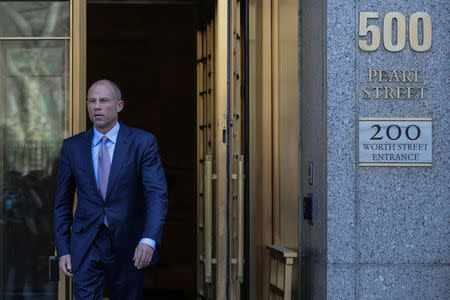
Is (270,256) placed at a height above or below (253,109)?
below

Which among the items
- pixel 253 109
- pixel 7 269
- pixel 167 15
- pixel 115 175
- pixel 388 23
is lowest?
pixel 7 269

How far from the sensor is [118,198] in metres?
4.17

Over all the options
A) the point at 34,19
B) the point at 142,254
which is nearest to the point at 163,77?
the point at 34,19

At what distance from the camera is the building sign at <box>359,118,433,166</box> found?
461 centimetres

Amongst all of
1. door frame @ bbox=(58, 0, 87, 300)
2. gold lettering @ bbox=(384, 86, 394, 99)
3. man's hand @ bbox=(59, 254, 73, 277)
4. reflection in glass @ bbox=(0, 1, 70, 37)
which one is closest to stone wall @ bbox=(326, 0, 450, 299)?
gold lettering @ bbox=(384, 86, 394, 99)

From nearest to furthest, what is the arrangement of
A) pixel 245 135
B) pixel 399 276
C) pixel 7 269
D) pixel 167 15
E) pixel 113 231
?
pixel 113 231
pixel 399 276
pixel 7 269
pixel 245 135
pixel 167 15

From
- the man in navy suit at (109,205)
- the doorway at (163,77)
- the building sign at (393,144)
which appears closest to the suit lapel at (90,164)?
the man in navy suit at (109,205)

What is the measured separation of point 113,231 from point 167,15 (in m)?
7.61

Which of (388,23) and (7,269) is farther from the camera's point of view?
(7,269)

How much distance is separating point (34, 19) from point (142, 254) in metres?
2.05

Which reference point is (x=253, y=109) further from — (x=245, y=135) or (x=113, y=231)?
(x=113, y=231)

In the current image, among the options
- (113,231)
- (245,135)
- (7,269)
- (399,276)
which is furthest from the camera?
(245,135)

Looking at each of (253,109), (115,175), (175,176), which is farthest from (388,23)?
(175,176)

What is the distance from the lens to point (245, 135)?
5.59 metres
